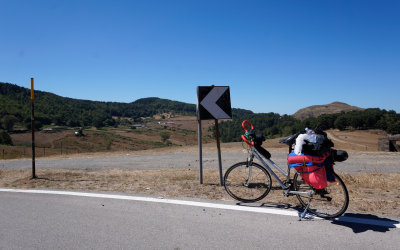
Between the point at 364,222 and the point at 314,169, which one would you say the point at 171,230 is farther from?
the point at 364,222

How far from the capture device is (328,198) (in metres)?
4.32

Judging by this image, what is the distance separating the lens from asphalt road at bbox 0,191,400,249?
325 cm

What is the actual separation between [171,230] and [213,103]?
3132 millimetres

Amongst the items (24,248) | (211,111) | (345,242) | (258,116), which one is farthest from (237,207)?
(258,116)

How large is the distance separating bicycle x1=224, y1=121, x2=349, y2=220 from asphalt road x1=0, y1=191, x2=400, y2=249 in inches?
15.0

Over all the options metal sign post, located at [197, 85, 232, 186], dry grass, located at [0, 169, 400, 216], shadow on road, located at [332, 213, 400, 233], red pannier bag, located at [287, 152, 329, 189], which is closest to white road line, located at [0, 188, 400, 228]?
shadow on road, located at [332, 213, 400, 233]

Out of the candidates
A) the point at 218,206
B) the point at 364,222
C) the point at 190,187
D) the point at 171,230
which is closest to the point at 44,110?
the point at 190,187

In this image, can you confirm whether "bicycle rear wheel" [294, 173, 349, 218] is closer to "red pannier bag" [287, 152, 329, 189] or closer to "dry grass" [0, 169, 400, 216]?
"red pannier bag" [287, 152, 329, 189]

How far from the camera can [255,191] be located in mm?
5113

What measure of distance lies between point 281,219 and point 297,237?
0.59 metres

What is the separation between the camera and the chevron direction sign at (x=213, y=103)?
6090mm

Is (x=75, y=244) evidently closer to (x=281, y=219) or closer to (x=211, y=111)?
(x=281, y=219)

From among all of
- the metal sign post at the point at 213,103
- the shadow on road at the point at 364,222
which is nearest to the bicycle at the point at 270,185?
the shadow on road at the point at 364,222

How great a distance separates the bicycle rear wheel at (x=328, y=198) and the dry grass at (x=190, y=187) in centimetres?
32
